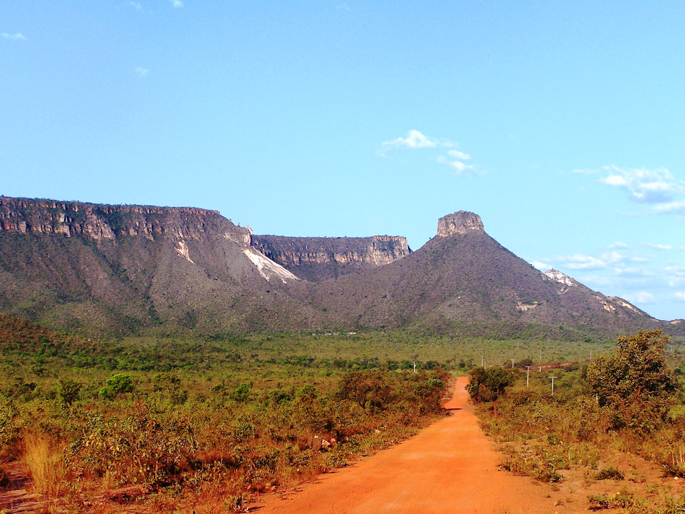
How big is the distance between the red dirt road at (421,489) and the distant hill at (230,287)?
92026mm

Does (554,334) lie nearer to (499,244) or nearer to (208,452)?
(499,244)

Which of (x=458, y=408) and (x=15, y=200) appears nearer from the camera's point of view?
(x=458, y=408)

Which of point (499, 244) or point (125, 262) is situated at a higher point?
point (499, 244)

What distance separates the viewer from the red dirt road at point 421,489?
10.9 metres

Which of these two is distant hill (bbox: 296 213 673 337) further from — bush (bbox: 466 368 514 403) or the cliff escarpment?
bush (bbox: 466 368 514 403)

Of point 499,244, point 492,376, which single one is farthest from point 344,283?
point 492,376

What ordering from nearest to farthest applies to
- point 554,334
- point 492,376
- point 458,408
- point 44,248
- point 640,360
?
point 640,360 → point 458,408 → point 492,376 → point 554,334 → point 44,248

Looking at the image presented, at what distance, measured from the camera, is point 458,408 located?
4409cm

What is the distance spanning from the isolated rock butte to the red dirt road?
140 meters

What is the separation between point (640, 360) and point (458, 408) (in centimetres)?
2434

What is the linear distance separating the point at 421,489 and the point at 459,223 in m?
147

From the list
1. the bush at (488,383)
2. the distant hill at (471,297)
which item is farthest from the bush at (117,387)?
the distant hill at (471,297)

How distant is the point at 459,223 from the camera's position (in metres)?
156

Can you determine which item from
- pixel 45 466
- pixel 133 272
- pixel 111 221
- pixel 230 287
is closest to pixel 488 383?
pixel 45 466
